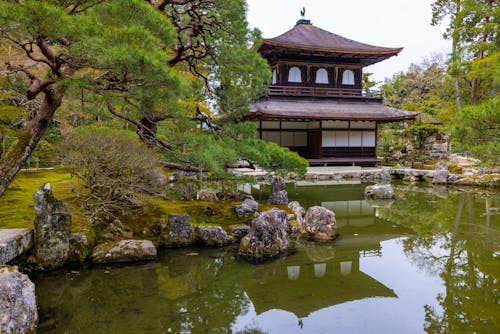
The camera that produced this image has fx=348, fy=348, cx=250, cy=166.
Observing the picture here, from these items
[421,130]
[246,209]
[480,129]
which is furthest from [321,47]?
[246,209]

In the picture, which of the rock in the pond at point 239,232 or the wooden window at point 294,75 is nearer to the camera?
the rock in the pond at point 239,232

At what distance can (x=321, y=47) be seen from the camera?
18.1 meters

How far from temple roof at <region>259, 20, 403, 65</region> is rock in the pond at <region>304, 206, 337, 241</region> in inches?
452

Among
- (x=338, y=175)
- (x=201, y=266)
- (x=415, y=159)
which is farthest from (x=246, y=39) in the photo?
(x=415, y=159)

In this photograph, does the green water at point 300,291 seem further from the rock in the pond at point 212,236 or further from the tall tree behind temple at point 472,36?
the tall tree behind temple at point 472,36

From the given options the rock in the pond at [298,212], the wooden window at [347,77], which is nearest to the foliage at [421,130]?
the wooden window at [347,77]

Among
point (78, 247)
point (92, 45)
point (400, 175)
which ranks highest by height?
point (92, 45)

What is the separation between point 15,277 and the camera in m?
3.36

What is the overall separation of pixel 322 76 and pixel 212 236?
15.4 meters

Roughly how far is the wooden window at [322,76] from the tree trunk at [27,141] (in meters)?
16.0

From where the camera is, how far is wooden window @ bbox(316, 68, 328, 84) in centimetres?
1956

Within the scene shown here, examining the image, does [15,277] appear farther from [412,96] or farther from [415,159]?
[412,96]

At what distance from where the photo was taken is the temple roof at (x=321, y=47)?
17578 mm

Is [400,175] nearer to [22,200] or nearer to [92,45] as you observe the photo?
[22,200]
